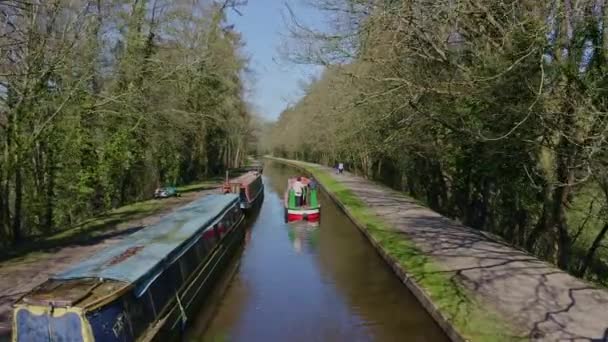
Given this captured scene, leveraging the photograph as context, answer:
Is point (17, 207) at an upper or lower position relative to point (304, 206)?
upper

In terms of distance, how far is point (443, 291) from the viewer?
957 cm

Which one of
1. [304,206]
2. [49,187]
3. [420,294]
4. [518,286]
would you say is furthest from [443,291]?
[49,187]

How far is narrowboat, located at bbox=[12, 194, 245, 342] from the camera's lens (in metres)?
5.84

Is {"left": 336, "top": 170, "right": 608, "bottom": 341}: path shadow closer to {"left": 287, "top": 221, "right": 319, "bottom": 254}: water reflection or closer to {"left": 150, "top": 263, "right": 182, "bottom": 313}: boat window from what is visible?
{"left": 287, "top": 221, "right": 319, "bottom": 254}: water reflection

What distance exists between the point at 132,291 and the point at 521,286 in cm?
637

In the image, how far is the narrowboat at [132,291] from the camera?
5840 millimetres

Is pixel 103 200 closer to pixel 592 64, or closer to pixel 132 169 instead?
pixel 132 169

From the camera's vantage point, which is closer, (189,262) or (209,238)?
(189,262)

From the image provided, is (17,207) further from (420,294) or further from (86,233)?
(420,294)

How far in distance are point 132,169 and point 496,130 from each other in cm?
1684

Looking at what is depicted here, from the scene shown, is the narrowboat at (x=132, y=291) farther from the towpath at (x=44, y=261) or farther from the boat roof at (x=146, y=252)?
the towpath at (x=44, y=261)

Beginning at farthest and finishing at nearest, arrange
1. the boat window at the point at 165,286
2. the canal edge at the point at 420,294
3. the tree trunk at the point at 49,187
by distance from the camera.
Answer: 1. the tree trunk at the point at 49,187
2. the canal edge at the point at 420,294
3. the boat window at the point at 165,286

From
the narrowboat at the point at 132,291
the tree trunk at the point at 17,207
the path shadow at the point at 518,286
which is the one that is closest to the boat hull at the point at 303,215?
the path shadow at the point at 518,286

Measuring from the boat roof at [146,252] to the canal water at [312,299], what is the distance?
138cm
